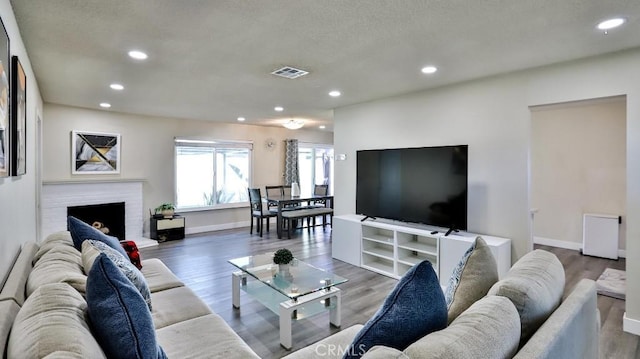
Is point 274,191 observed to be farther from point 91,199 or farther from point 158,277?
point 158,277

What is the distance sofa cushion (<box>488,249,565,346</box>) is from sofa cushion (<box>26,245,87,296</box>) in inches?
74.5

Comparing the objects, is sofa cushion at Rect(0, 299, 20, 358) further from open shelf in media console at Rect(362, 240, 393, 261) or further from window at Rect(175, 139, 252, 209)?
window at Rect(175, 139, 252, 209)

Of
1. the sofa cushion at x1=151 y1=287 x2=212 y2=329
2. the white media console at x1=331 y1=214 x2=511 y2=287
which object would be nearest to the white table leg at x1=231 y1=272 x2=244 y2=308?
the sofa cushion at x1=151 y1=287 x2=212 y2=329

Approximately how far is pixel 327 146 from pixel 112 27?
24.0 feet

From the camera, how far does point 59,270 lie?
173 cm

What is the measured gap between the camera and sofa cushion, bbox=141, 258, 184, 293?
8.61ft

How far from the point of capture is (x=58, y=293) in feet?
4.12

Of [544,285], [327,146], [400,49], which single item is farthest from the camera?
[327,146]

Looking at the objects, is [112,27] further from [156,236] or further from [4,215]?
[156,236]

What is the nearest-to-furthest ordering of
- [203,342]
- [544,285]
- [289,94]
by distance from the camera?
[544,285]
[203,342]
[289,94]


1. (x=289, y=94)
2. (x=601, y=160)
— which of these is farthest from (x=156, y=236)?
(x=601, y=160)

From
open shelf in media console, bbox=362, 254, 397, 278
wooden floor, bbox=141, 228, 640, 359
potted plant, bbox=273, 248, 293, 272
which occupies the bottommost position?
wooden floor, bbox=141, 228, 640, 359

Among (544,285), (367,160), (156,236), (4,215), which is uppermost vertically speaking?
(367,160)

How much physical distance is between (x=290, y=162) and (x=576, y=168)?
5.77 m
